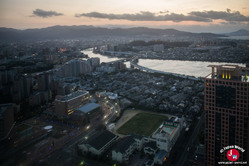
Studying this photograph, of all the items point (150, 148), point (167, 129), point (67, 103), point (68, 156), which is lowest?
point (68, 156)

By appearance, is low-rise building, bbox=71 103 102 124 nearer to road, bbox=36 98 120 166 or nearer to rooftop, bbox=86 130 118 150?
road, bbox=36 98 120 166

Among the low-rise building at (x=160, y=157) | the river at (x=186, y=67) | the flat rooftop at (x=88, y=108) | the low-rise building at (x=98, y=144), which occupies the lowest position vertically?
the low-rise building at (x=160, y=157)

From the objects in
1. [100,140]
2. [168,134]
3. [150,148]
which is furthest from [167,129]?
[100,140]

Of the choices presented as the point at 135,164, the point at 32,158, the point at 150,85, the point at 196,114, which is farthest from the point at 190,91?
the point at 32,158

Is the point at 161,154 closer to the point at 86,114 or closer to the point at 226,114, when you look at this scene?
the point at 226,114

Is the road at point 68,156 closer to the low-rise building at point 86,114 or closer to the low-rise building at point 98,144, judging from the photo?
the low-rise building at point 98,144

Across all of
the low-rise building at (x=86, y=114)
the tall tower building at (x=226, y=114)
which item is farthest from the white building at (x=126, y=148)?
the low-rise building at (x=86, y=114)

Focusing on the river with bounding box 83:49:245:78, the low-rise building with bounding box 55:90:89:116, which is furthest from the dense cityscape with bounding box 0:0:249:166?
the river with bounding box 83:49:245:78
